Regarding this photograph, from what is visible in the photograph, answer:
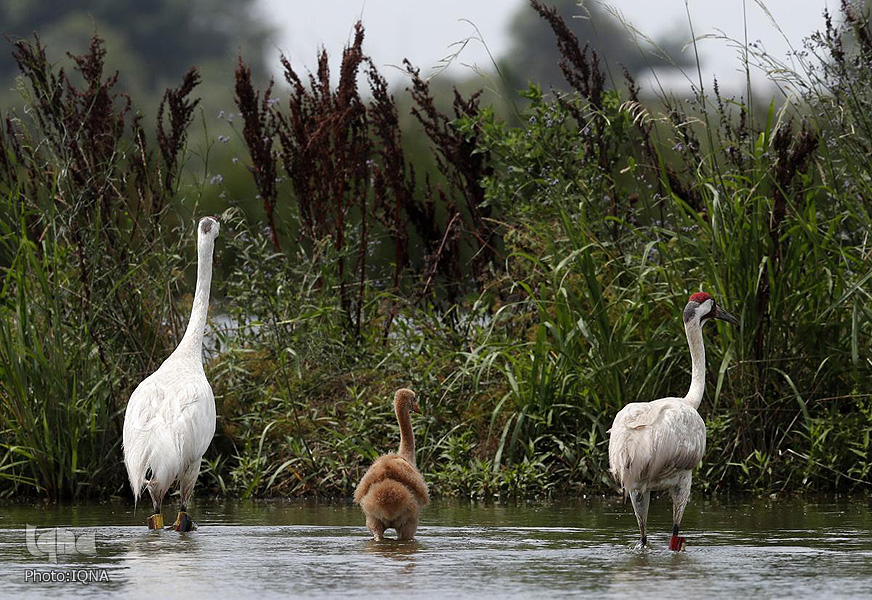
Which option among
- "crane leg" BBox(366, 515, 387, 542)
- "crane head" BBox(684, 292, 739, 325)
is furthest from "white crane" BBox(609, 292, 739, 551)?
"crane leg" BBox(366, 515, 387, 542)

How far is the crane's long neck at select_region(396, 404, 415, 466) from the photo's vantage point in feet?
28.6

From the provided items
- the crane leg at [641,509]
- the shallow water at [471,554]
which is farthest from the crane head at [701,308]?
the crane leg at [641,509]

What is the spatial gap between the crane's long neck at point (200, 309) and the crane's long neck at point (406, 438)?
1.42 m

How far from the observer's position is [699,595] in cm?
575

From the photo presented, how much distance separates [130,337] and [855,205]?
518cm

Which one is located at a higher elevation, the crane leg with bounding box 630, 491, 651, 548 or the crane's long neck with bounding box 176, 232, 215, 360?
the crane's long neck with bounding box 176, 232, 215, 360

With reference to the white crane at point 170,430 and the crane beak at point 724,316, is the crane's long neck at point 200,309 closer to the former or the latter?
the white crane at point 170,430

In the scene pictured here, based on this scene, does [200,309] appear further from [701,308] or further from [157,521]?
[701,308]

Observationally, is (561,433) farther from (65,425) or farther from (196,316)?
(65,425)

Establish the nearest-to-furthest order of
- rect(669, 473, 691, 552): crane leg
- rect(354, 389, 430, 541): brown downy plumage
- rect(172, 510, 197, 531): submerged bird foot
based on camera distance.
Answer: rect(669, 473, 691, 552): crane leg, rect(354, 389, 430, 541): brown downy plumage, rect(172, 510, 197, 531): submerged bird foot

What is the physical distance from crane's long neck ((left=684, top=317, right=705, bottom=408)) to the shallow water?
74 centimetres

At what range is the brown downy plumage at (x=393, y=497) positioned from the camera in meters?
7.74

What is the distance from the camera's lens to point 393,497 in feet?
25.4

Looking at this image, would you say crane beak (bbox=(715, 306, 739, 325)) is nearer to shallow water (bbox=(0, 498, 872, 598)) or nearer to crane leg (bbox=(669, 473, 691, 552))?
shallow water (bbox=(0, 498, 872, 598))
